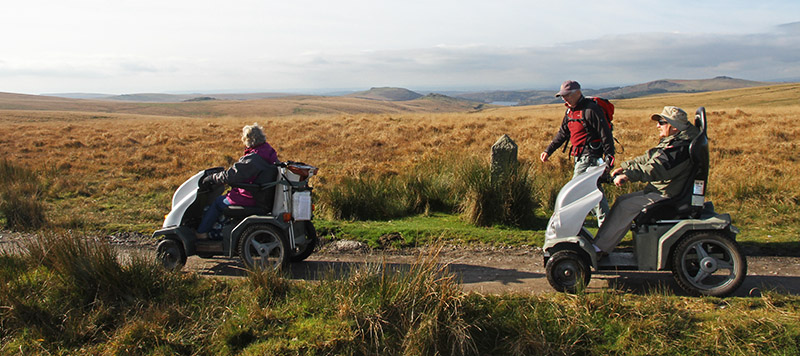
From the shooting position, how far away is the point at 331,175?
44.4 ft

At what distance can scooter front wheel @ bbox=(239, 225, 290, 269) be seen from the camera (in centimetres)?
588

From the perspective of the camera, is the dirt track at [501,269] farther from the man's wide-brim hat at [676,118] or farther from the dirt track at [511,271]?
the man's wide-brim hat at [676,118]

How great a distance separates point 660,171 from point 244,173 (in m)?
4.29

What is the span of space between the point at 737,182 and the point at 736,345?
623 centimetres

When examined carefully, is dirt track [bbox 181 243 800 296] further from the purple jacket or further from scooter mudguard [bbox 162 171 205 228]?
the purple jacket

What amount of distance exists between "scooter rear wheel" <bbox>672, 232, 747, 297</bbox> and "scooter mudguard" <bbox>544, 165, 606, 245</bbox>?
88 centimetres

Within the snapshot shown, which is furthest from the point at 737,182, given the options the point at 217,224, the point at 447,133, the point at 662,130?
the point at 447,133

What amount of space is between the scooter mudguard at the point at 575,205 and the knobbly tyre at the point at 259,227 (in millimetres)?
2707

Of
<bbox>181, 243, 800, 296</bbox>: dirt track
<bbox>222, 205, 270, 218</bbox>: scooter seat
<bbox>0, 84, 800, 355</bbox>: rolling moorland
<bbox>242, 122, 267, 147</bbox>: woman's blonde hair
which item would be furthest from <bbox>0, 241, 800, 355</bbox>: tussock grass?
<bbox>242, 122, 267, 147</bbox>: woman's blonde hair

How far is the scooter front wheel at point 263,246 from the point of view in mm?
5879

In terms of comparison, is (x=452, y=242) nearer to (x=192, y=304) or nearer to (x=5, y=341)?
(x=192, y=304)

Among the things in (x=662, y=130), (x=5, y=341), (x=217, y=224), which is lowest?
(x=5, y=341)

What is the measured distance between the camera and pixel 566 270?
16.4 feet

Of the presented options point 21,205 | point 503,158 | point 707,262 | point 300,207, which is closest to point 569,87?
point 503,158
